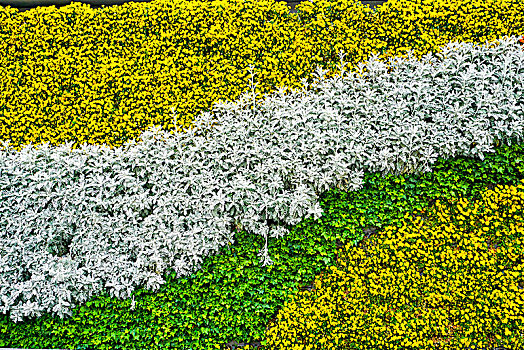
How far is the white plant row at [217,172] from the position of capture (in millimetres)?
4586

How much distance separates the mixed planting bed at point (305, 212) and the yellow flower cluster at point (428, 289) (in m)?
0.02

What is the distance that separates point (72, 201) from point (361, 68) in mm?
3807

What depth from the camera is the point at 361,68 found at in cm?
531

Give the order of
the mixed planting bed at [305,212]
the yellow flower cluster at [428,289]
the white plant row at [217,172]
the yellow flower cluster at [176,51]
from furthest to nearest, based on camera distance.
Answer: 1. the yellow flower cluster at [176,51]
2. the white plant row at [217,172]
3. the mixed planting bed at [305,212]
4. the yellow flower cluster at [428,289]

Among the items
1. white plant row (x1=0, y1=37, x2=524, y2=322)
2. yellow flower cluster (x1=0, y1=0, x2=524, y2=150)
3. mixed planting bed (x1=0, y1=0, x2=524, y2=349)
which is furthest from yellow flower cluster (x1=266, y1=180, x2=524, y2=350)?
yellow flower cluster (x1=0, y1=0, x2=524, y2=150)

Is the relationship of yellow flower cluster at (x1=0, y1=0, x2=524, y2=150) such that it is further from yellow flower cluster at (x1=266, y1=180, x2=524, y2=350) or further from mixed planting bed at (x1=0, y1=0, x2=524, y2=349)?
yellow flower cluster at (x1=266, y1=180, x2=524, y2=350)

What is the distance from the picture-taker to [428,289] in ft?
14.1

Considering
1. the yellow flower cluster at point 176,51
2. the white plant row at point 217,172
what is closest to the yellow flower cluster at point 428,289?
the white plant row at point 217,172

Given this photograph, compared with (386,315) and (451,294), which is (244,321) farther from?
(451,294)

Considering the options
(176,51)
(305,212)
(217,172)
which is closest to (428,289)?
(305,212)

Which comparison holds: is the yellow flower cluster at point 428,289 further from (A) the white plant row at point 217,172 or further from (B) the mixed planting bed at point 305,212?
(A) the white plant row at point 217,172

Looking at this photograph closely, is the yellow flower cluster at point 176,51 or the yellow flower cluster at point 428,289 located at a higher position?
the yellow flower cluster at point 176,51

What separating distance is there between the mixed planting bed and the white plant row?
0.02 meters

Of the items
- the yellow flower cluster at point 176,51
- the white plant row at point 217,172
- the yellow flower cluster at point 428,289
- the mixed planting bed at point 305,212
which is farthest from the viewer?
the yellow flower cluster at point 176,51
